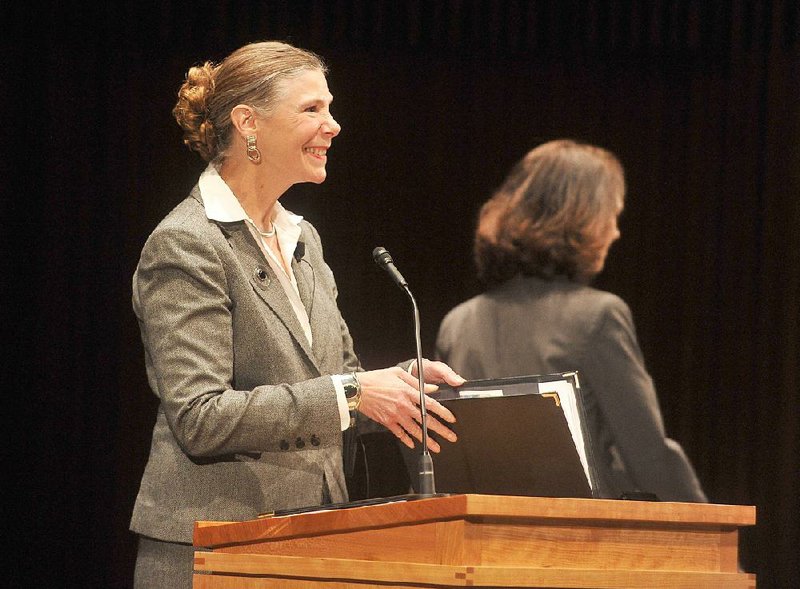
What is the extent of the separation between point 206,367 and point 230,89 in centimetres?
63

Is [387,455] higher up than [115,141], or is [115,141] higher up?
[115,141]

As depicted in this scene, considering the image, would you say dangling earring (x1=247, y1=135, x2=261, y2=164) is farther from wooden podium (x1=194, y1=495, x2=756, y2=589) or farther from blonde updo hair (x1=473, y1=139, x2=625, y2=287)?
blonde updo hair (x1=473, y1=139, x2=625, y2=287)

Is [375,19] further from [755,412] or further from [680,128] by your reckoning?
[755,412]

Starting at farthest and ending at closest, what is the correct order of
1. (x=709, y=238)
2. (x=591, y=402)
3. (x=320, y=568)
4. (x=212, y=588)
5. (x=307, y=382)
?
1. (x=709, y=238)
2. (x=591, y=402)
3. (x=307, y=382)
4. (x=212, y=588)
5. (x=320, y=568)

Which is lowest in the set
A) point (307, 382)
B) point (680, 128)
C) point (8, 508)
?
point (8, 508)

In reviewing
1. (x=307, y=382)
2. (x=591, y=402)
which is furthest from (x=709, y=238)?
(x=307, y=382)

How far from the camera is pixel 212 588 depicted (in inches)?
63.7

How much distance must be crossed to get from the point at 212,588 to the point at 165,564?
0.31 metres

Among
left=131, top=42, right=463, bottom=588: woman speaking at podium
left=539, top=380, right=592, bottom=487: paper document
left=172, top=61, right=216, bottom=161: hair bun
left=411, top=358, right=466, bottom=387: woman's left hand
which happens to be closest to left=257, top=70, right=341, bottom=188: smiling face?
left=131, top=42, right=463, bottom=588: woman speaking at podium

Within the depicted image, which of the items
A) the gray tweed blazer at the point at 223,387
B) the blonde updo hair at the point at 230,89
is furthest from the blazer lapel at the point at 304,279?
the blonde updo hair at the point at 230,89

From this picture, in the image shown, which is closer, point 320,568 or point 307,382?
point 320,568

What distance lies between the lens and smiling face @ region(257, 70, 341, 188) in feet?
7.16

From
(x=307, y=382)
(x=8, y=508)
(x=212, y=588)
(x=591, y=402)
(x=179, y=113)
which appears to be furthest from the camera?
(x=8, y=508)

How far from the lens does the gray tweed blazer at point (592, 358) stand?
2.77 metres
